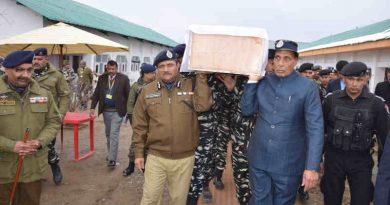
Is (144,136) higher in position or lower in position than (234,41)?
lower

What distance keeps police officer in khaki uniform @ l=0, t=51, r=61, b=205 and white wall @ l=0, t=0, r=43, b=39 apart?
10353 mm

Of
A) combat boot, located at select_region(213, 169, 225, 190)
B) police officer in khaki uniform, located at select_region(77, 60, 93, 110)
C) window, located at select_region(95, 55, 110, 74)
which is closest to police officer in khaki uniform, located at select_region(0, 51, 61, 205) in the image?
combat boot, located at select_region(213, 169, 225, 190)

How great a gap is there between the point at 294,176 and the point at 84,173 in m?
3.95

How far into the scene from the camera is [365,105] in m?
3.20

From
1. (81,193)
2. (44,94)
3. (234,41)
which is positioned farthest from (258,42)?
(81,193)

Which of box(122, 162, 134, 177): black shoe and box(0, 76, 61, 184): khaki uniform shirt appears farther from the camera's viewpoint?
box(122, 162, 134, 177): black shoe

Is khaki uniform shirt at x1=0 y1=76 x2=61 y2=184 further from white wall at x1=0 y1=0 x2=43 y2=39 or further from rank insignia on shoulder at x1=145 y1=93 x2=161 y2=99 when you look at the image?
white wall at x1=0 y1=0 x2=43 y2=39

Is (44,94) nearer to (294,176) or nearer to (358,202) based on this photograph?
(294,176)

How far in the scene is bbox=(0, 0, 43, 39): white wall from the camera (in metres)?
12.3

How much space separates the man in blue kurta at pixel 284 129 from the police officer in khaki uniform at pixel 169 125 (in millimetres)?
506

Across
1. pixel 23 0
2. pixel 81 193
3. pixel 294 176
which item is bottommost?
pixel 81 193

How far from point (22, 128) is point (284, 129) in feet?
7.74

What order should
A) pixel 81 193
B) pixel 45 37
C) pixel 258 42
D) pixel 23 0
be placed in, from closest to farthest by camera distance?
1. pixel 258 42
2. pixel 81 193
3. pixel 45 37
4. pixel 23 0

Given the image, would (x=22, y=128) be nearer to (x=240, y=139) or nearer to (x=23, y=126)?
(x=23, y=126)
